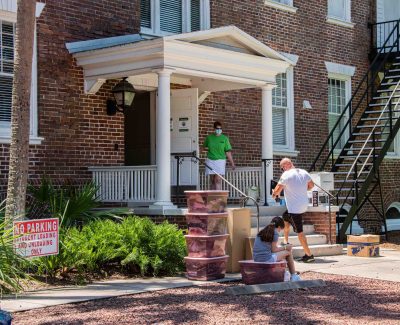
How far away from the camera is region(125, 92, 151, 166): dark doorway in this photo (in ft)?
51.1

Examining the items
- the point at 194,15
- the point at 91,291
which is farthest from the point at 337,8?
the point at 91,291

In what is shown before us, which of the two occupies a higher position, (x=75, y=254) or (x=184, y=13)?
(x=184, y=13)

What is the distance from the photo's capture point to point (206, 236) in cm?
1022

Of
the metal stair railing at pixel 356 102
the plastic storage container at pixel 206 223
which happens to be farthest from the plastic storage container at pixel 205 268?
the metal stair railing at pixel 356 102

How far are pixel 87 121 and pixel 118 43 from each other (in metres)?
1.65

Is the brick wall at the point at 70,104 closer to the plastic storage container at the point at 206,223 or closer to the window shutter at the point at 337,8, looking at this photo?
the plastic storage container at the point at 206,223

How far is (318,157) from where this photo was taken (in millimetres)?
17906

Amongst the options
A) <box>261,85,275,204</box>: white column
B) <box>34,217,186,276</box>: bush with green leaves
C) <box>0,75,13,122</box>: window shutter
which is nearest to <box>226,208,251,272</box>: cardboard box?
<box>34,217,186,276</box>: bush with green leaves

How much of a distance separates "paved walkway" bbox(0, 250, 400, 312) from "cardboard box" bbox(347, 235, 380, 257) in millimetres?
206

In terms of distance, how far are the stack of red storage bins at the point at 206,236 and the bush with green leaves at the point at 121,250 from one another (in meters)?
0.56

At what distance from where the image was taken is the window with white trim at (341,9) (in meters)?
20.1

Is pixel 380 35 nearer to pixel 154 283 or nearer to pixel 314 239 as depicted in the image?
pixel 314 239

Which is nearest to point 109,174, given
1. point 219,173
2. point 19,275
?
point 219,173

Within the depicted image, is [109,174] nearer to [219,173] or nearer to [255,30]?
[219,173]
